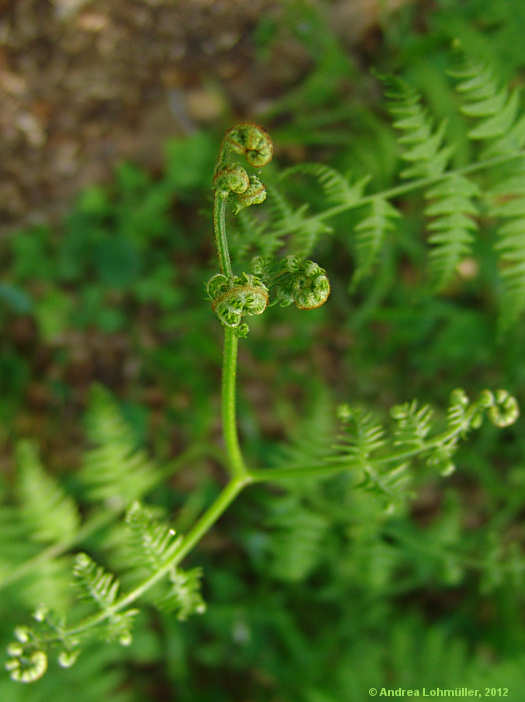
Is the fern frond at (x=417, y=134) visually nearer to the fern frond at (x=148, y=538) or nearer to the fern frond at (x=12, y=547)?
the fern frond at (x=148, y=538)

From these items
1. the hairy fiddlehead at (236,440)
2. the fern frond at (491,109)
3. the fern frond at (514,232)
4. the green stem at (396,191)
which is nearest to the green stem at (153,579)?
the hairy fiddlehead at (236,440)

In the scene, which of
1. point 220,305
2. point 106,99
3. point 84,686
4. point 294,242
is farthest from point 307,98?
point 84,686

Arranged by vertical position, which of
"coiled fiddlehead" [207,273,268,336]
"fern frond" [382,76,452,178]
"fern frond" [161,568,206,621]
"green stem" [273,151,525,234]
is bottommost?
"fern frond" [161,568,206,621]

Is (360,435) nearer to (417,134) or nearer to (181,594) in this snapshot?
(181,594)

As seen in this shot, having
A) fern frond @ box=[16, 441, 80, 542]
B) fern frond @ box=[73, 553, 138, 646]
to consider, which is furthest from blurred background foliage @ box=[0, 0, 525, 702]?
fern frond @ box=[73, 553, 138, 646]

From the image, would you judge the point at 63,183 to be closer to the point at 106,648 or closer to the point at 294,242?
→ the point at 294,242

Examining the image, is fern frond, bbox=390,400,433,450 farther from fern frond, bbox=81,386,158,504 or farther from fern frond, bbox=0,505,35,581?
fern frond, bbox=0,505,35,581
